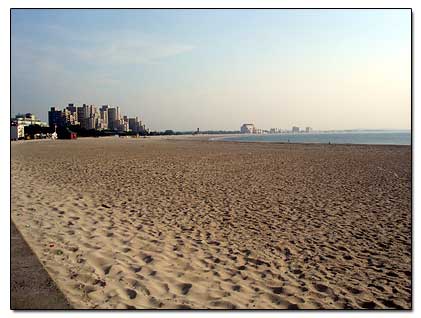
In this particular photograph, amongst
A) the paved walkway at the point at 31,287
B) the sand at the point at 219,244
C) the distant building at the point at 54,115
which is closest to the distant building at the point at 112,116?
the distant building at the point at 54,115

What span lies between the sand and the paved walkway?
13cm

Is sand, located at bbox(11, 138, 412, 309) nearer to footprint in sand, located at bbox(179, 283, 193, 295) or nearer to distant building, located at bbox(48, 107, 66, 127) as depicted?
footprint in sand, located at bbox(179, 283, 193, 295)

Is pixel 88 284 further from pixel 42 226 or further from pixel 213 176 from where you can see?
pixel 213 176

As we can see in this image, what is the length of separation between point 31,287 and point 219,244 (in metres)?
2.74

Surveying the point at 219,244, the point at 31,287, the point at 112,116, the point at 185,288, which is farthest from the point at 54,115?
the point at 112,116

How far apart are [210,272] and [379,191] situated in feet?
25.0

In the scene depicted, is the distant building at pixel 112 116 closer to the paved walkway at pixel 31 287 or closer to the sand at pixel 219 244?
the sand at pixel 219 244

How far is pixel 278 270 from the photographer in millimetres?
4340

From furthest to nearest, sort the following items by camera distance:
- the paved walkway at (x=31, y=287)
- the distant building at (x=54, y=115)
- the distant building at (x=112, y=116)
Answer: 1. the distant building at (x=112, y=116)
2. the distant building at (x=54, y=115)
3. the paved walkway at (x=31, y=287)

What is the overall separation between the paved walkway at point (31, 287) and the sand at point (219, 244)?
129mm

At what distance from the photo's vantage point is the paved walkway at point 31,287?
3164 mm

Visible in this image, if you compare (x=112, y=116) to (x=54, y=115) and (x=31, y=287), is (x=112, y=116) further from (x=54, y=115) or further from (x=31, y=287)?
(x=31, y=287)

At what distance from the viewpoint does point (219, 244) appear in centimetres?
527

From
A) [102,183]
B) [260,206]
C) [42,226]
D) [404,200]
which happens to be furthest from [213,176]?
[42,226]
